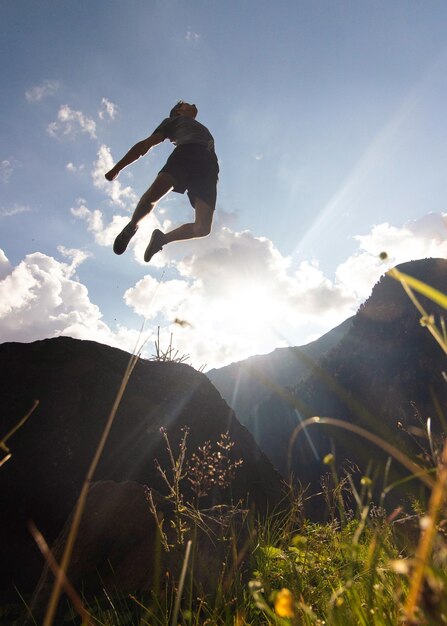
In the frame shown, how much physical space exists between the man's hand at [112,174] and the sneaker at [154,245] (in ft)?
2.62

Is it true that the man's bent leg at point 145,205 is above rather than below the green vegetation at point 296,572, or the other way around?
above

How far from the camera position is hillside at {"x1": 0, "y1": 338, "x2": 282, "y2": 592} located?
13.2 feet

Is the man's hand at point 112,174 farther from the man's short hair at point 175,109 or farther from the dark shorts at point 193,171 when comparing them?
the man's short hair at point 175,109

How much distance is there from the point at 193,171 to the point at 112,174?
0.91m

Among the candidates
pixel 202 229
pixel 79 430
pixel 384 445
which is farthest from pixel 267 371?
pixel 384 445

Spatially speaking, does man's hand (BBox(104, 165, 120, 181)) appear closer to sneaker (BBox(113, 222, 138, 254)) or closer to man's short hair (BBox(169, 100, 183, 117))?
sneaker (BBox(113, 222, 138, 254))

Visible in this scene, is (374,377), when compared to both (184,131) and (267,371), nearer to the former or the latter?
(184,131)

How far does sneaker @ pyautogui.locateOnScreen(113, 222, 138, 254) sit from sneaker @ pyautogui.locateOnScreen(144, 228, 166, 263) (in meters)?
0.24

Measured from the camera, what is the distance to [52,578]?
246cm

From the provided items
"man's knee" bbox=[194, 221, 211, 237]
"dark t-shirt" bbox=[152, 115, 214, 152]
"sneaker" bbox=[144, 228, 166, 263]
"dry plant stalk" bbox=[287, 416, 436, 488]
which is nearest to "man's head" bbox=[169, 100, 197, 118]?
"dark t-shirt" bbox=[152, 115, 214, 152]

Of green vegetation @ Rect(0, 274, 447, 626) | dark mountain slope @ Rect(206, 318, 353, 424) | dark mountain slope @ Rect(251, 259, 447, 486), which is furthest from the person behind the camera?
dark mountain slope @ Rect(206, 318, 353, 424)

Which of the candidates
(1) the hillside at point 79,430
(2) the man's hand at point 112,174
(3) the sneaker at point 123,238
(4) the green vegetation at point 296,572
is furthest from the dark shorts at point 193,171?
(4) the green vegetation at point 296,572

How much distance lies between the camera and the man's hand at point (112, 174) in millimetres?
4394

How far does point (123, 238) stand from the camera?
4234 millimetres
